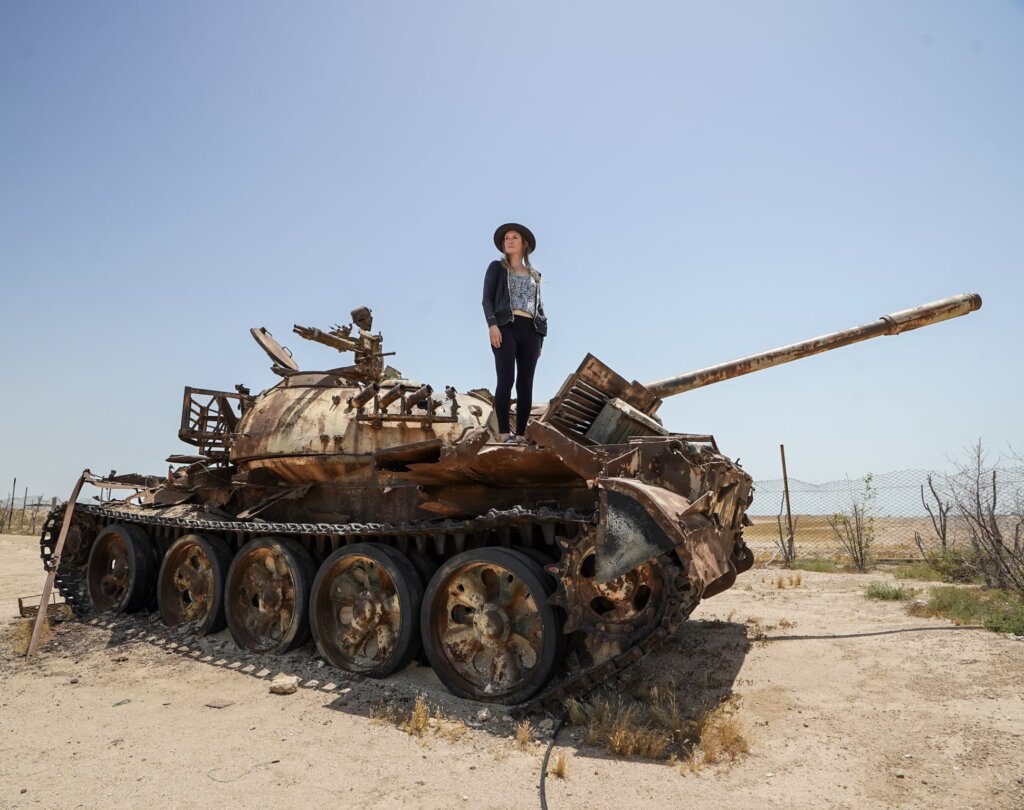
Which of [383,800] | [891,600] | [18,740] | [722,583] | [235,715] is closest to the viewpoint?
[383,800]

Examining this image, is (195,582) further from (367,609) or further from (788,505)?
(788,505)

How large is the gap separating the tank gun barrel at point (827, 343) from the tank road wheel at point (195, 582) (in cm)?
549

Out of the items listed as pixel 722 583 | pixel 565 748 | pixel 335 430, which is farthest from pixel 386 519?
pixel 722 583

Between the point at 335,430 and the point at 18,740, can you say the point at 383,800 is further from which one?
the point at 335,430

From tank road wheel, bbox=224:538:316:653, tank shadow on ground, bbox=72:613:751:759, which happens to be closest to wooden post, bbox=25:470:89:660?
tank shadow on ground, bbox=72:613:751:759

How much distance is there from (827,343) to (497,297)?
364cm

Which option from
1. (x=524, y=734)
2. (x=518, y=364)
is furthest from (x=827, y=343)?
(x=524, y=734)

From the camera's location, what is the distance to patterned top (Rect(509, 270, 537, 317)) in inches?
265

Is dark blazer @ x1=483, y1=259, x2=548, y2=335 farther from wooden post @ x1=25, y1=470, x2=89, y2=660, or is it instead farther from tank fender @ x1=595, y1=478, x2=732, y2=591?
wooden post @ x1=25, y1=470, x2=89, y2=660

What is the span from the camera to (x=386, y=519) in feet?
24.9

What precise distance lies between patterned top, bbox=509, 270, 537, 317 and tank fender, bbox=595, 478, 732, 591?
6.98ft

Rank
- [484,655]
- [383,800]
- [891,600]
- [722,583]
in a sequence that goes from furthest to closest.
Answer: [891,600] < [722,583] < [484,655] < [383,800]

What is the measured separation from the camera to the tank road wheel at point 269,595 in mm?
7598

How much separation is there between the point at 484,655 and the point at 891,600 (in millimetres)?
6607
